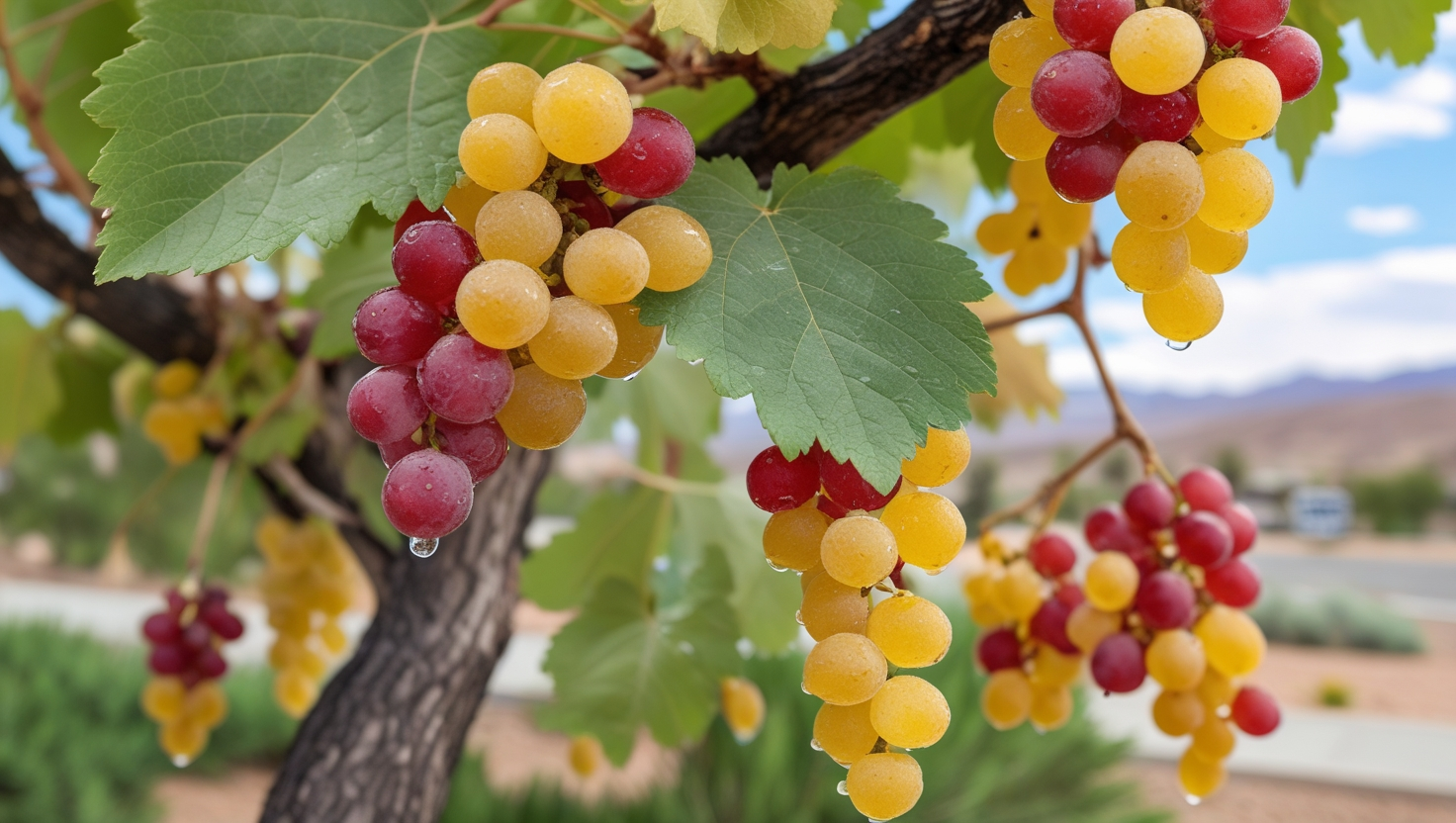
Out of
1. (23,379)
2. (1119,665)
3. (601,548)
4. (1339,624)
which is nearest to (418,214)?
(1119,665)

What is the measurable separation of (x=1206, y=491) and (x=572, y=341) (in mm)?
337

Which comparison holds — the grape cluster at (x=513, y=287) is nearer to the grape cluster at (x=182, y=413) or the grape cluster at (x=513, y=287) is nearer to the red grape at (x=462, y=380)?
the red grape at (x=462, y=380)

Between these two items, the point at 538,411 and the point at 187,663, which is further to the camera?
the point at 187,663

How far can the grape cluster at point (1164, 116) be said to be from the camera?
0.23m

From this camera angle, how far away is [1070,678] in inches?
19.0

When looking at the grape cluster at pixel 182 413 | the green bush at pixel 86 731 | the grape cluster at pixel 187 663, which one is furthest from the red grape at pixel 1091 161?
the green bush at pixel 86 731

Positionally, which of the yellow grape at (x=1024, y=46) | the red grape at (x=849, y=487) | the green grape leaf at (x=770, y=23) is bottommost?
the red grape at (x=849, y=487)

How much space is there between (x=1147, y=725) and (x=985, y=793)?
156cm

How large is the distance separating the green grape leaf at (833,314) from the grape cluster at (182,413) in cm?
64

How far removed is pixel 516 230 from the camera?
24 centimetres

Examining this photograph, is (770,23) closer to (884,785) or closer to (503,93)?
(503,93)

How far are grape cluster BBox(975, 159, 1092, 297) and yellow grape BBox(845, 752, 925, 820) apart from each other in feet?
0.82

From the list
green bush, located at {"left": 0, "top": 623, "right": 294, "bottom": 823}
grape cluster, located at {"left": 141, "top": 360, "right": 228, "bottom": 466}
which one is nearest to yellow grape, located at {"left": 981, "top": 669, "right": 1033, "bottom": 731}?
grape cluster, located at {"left": 141, "top": 360, "right": 228, "bottom": 466}

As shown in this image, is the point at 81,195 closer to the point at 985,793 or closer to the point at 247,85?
the point at 247,85
